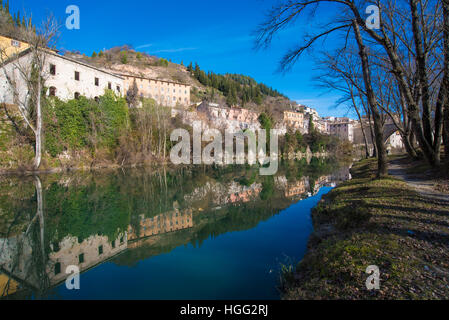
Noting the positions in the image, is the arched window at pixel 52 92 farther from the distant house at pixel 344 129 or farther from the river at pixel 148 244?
the distant house at pixel 344 129

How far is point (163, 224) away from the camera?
24.4 feet

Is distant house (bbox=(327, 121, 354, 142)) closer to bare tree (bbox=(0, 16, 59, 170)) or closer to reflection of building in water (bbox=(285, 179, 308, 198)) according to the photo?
reflection of building in water (bbox=(285, 179, 308, 198))

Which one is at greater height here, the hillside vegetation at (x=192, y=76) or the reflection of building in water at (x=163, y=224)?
the hillside vegetation at (x=192, y=76)

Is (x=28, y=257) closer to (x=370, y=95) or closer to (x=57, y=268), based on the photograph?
(x=57, y=268)

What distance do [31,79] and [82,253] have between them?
70.6 ft

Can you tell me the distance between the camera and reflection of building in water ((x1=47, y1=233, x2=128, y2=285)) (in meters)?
4.53

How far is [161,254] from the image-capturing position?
543 cm

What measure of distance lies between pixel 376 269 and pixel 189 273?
314 centimetres

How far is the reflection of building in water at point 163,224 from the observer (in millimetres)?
6661

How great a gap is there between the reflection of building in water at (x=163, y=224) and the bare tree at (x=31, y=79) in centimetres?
1651

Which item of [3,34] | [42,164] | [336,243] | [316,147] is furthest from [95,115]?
[316,147]

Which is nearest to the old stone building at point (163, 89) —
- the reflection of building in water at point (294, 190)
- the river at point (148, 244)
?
the reflection of building in water at point (294, 190)

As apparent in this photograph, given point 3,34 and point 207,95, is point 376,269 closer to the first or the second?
point 3,34

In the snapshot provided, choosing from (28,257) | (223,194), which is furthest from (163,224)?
(223,194)
